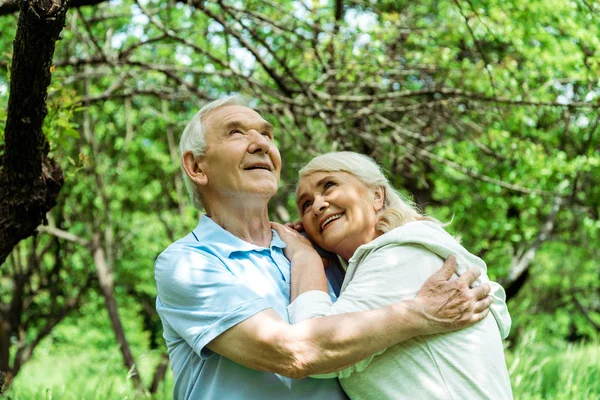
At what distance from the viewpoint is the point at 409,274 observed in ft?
6.51

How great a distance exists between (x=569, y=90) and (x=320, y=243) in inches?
200

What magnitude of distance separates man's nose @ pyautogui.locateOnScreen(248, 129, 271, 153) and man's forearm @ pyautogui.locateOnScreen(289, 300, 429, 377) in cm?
80

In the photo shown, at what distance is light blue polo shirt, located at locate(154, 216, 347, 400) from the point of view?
1843mm

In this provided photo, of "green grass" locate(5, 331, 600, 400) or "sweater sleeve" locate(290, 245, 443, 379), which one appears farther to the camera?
"green grass" locate(5, 331, 600, 400)

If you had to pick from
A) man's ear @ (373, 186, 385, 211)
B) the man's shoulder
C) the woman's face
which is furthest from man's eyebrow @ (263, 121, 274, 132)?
the man's shoulder

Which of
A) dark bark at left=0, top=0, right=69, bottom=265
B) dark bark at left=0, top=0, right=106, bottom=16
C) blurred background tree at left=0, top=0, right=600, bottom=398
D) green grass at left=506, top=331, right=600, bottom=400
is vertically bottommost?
green grass at left=506, top=331, right=600, bottom=400

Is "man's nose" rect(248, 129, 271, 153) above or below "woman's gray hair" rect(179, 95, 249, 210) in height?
below

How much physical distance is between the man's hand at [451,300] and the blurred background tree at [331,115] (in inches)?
58.5

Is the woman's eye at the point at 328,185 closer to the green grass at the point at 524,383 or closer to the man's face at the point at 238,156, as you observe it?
the man's face at the point at 238,156

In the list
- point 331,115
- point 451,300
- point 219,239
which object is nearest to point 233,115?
point 219,239

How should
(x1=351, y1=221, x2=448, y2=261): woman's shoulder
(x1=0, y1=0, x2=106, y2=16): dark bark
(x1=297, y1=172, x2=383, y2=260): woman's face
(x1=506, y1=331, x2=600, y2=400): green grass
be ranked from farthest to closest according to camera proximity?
1. (x1=506, y1=331, x2=600, y2=400): green grass
2. (x1=0, y1=0, x2=106, y2=16): dark bark
3. (x1=297, y1=172, x2=383, y2=260): woman's face
4. (x1=351, y1=221, x2=448, y2=261): woman's shoulder

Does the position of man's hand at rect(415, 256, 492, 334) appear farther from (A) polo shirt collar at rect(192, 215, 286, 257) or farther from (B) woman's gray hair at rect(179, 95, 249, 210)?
(B) woman's gray hair at rect(179, 95, 249, 210)

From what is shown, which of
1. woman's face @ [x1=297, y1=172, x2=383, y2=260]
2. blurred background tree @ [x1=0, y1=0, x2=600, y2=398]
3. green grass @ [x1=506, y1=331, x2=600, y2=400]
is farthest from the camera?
blurred background tree @ [x1=0, y1=0, x2=600, y2=398]

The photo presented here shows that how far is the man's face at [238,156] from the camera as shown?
232cm
